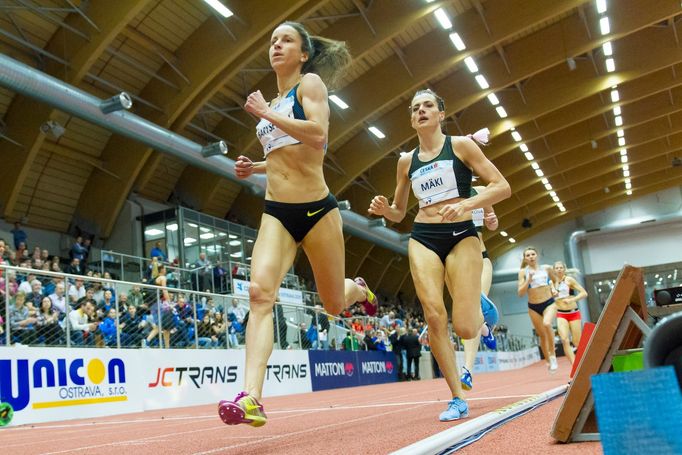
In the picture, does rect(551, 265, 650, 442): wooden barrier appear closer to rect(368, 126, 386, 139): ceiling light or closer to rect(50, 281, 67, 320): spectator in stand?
rect(50, 281, 67, 320): spectator in stand

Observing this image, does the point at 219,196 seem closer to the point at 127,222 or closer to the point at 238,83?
the point at 127,222

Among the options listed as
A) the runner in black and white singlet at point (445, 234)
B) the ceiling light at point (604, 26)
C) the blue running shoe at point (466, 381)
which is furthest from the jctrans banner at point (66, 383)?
the ceiling light at point (604, 26)

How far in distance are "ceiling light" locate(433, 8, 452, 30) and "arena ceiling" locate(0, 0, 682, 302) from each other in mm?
868

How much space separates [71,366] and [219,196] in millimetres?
20216

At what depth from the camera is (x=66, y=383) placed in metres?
10.3

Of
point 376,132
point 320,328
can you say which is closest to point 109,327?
point 320,328

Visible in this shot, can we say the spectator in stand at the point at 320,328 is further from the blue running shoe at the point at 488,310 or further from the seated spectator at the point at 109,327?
the blue running shoe at the point at 488,310

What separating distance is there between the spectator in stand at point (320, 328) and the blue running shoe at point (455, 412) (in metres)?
13.4

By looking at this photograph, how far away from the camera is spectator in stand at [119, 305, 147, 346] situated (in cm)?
1184

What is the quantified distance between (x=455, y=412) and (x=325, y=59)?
248 centimetres

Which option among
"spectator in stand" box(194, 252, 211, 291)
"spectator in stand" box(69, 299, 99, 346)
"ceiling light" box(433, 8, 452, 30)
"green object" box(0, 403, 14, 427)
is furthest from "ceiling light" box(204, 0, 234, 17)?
"green object" box(0, 403, 14, 427)

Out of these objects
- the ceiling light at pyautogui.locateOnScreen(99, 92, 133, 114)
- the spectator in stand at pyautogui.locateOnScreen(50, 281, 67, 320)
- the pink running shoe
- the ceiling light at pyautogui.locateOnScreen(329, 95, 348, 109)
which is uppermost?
the ceiling light at pyautogui.locateOnScreen(329, 95, 348, 109)

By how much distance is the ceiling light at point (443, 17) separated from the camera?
69.9 ft

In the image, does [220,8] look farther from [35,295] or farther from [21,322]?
[21,322]
